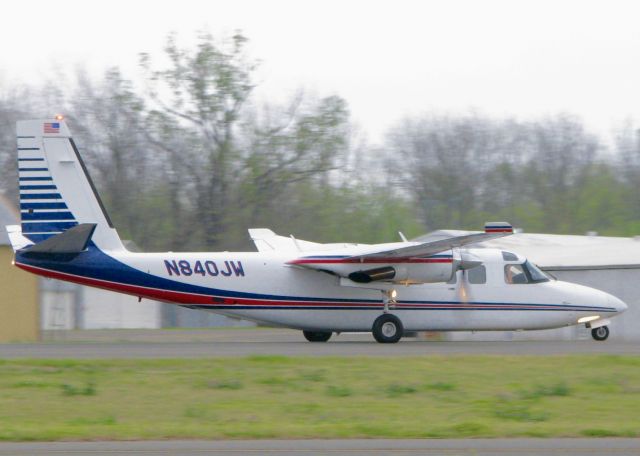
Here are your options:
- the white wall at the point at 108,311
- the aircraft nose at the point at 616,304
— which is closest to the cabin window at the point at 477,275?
the aircraft nose at the point at 616,304

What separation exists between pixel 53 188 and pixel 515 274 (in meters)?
11.0

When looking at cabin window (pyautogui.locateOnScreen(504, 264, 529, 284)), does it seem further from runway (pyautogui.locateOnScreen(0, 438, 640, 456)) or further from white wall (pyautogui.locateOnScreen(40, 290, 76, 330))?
white wall (pyautogui.locateOnScreen(40, 290, 76, 330))

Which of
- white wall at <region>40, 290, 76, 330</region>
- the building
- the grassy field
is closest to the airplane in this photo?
the grassy field

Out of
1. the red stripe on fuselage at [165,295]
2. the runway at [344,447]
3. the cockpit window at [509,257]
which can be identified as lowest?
the runway at [344,447]

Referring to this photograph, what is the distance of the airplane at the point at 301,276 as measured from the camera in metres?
21.8

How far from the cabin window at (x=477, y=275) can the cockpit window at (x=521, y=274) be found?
0.52 m

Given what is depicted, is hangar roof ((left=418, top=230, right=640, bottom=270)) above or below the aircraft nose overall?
above

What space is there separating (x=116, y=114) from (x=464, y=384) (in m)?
33.7

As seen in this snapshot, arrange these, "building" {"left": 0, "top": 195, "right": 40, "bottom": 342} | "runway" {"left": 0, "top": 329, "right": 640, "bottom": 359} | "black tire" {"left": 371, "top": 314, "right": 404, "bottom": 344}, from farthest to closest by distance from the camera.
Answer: "building" {"left": 0, "top": 195, "right": 40, "bottom": 342}
"black tire" {"left": 371, "top": 314, "right": 404, "bottom": 344}
"runway" {"left": 0, "top": 329, "right": 640, "bottom": 359}

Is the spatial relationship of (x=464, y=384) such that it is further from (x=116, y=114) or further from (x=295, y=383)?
(x=116, y=114)

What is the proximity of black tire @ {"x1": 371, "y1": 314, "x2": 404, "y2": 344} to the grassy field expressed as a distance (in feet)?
14.5

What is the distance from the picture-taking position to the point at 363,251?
22844 mm

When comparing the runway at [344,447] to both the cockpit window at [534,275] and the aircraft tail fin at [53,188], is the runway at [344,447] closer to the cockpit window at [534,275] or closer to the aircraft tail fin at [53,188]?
the aircraft tail fin at [53,188]

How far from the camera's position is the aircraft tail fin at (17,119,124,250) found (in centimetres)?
2170
